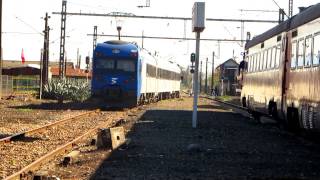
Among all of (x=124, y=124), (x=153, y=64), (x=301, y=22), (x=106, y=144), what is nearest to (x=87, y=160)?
(x=106, y=144)

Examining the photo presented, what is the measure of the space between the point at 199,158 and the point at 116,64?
69.3ft

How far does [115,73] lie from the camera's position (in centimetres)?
3369

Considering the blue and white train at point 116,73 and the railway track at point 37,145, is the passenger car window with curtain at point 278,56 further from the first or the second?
the blue and white train at point 116,73

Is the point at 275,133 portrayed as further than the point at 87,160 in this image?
Yes

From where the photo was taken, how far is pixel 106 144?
1470cm

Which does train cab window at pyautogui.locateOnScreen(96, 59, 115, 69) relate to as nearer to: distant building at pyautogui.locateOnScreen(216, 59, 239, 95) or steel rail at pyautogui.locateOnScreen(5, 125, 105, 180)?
steel rail at pyautogui.locateOnScreen(5, 125, 105, 180)

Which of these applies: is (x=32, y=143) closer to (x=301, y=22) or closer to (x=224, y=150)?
(x=224, y=150)

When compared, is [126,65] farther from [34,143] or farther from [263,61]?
[34,143]

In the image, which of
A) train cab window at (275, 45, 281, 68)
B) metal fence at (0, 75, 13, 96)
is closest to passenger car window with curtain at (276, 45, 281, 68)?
train cab window at (275, 45, 281, 68)

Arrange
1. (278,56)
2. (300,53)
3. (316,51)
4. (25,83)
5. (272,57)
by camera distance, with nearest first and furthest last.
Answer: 1. (316,51)
2. (300,53)
3. (278,56)
4. (272,57)
5. (25,83)

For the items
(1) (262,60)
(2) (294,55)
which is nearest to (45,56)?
(1) (262,60)

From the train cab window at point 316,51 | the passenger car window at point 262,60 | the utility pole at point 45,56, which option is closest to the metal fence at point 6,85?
the utility pole at point 45,56

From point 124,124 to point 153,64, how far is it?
66.0 ft

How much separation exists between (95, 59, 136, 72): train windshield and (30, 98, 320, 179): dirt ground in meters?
14.4
